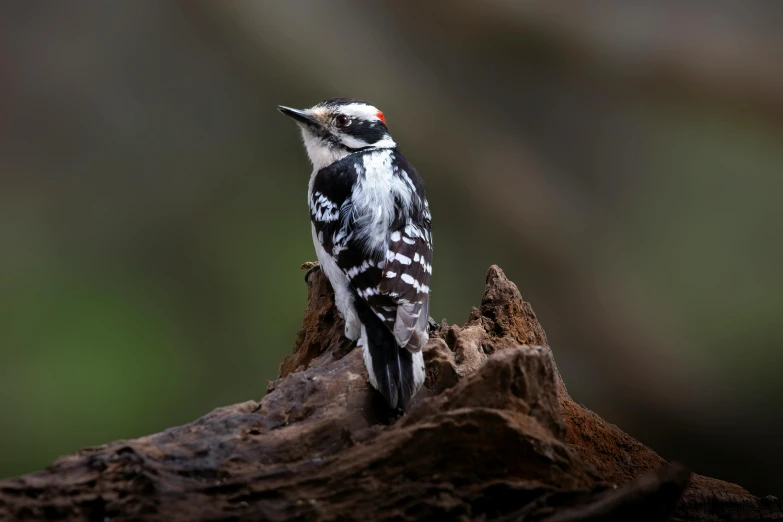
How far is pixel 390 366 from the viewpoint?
239cm

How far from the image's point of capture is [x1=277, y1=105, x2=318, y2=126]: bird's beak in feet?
11.9

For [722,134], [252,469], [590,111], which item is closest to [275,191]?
[590,111]

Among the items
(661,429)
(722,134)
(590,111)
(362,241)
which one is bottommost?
(661,429)

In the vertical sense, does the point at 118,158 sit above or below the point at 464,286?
above

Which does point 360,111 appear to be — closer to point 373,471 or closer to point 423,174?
point 423,174

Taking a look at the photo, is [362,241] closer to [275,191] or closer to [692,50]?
[275,191]

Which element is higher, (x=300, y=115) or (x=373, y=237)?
(x=300, y=115)

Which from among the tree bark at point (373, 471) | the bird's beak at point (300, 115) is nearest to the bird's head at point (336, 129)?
the bird's beak at point (300, 115)

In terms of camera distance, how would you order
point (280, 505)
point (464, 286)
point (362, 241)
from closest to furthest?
point (280, 505) → point (362, 241) → point (464, 286)

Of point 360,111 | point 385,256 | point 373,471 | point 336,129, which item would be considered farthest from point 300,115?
point 373,471

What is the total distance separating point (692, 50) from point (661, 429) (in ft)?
7.98

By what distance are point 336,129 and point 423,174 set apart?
1833mm

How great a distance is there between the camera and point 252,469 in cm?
190

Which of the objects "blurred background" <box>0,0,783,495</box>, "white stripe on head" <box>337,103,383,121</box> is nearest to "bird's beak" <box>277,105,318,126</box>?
"white stripe on head" <box>337,103,383,121</box>
